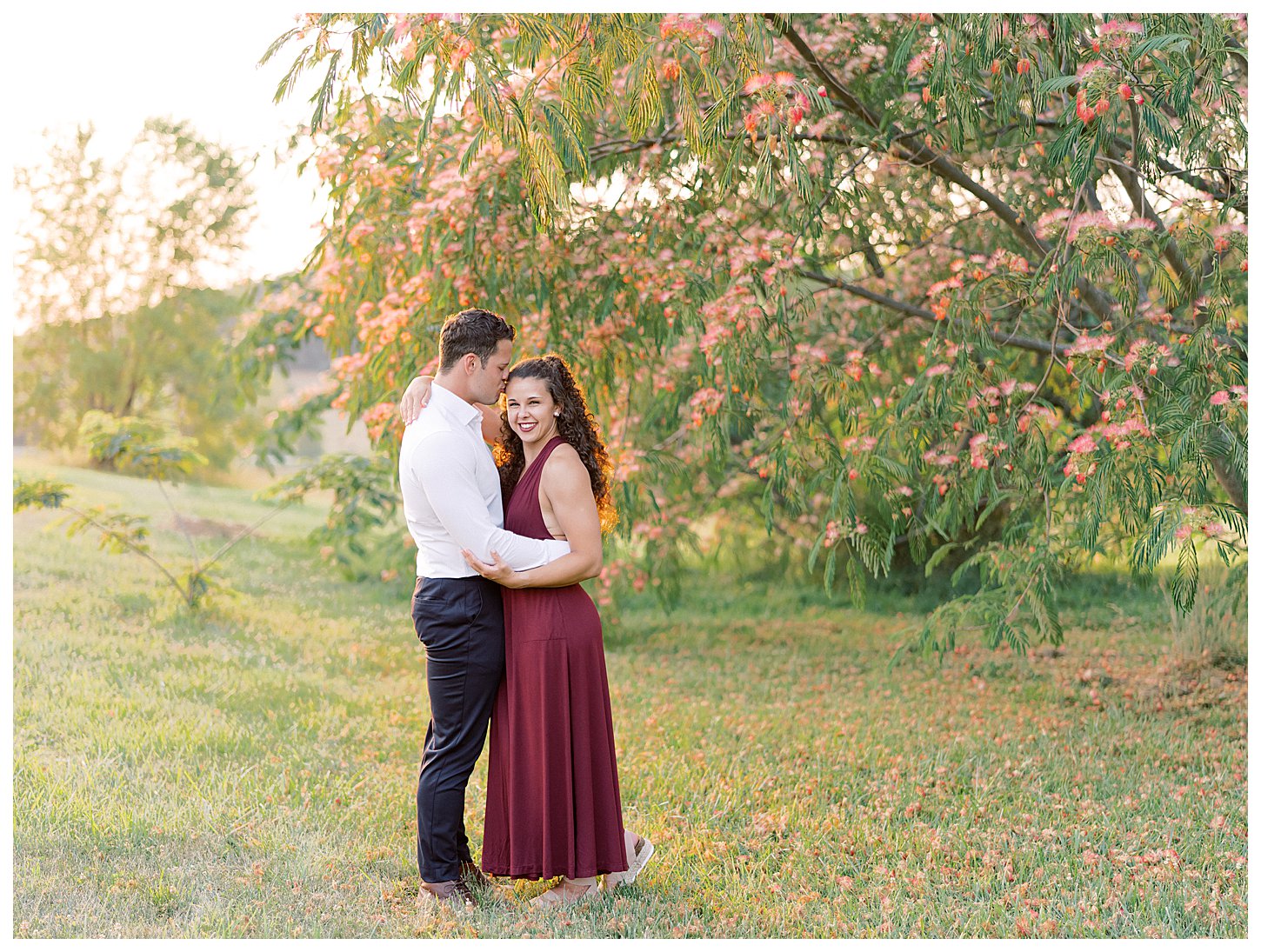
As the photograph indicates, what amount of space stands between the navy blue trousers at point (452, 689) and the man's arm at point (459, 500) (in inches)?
6.7

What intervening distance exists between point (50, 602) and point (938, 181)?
23.4 feet

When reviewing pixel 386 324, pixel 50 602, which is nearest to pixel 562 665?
pixel 386 324

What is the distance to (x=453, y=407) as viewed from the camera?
10.9 ft

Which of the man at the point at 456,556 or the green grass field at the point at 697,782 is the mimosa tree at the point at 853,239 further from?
the green grass field at the point at 697,782

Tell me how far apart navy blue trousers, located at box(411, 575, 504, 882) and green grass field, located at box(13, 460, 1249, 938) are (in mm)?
275

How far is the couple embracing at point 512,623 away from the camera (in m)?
3.29

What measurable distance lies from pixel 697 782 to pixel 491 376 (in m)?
2.34

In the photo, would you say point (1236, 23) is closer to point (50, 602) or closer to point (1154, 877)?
point (1154, 877)

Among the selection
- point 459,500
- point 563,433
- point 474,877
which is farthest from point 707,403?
point 474,877

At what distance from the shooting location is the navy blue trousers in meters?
3.36

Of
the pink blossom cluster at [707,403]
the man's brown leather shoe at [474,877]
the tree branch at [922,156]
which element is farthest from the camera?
the pink blossom cluster at [707,403]

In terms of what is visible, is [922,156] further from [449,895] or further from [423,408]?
[449,895]

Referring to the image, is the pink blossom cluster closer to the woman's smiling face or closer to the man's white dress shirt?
the woman's smiling face

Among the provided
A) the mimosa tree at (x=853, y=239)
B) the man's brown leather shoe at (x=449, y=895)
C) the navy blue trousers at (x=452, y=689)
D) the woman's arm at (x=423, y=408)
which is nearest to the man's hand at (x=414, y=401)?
the woman's arm at (x=423, y=408)
